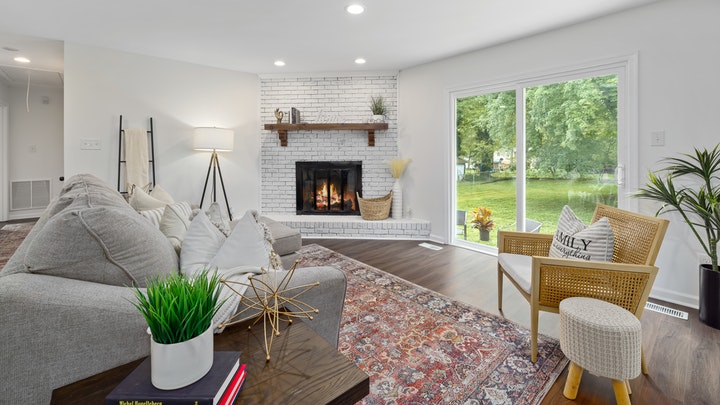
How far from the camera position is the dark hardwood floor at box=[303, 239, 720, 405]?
1.58m

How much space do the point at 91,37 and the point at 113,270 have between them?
379 cm

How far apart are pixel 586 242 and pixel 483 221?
2.29 m

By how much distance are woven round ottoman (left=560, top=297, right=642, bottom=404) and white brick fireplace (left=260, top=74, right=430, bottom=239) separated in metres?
3.31

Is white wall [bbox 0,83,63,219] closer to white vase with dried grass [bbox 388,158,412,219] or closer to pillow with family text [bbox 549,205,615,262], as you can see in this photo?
white vase with dried grass [bbox 388,158,412,219]

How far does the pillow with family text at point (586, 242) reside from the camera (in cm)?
181

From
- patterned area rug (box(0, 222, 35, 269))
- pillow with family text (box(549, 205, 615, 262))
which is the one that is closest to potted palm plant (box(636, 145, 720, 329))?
pillow with family text (box(549, 205, 615, 262))

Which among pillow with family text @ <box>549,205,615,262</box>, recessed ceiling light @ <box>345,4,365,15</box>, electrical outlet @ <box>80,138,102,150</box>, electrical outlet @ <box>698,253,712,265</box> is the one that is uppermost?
recessed ceiling light @ <box>345,4,365,15</box>

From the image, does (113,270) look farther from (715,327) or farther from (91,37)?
(91,37)

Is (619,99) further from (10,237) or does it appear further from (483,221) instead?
(10,237)

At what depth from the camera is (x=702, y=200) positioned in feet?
7.34

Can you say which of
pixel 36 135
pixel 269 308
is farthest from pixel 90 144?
pixel 269 308

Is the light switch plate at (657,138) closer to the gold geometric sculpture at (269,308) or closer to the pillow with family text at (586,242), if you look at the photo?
the pillow with family text at (586,242)

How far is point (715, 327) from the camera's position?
86.1 inches

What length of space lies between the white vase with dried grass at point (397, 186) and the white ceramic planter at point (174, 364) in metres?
4.23
